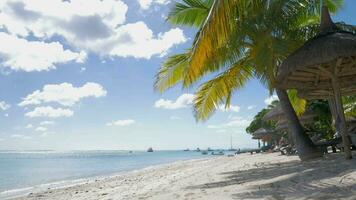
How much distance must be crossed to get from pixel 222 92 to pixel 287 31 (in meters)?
2.97

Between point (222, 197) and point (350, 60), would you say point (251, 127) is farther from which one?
point (222, 197)

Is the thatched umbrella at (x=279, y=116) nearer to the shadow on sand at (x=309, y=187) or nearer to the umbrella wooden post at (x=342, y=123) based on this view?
the umbrella wooden post at (x=342, y=123)

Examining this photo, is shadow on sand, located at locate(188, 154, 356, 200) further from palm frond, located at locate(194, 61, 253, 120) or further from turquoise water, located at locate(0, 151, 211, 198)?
turquoise water, located at locate(0, 151, 211, 198)

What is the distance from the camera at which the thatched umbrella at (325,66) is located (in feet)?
25.4

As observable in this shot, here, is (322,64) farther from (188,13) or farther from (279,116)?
(279,116)

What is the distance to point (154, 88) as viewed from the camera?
11.3m

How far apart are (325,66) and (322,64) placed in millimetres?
345

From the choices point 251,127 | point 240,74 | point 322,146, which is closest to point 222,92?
point 240,74

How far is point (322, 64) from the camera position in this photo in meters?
8.80

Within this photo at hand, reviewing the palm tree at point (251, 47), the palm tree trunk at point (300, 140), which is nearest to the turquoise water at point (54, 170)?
the palm tree at point (251, 47)

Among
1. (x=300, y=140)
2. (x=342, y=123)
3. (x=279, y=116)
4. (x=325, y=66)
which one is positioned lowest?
(x=300, y=140)

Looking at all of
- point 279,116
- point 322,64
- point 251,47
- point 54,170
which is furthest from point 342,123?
point 54,170

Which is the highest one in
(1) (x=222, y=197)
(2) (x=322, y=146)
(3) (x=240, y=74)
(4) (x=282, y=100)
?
(3) (x=240, y=74)

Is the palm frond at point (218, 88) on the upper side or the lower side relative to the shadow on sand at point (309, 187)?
upper
